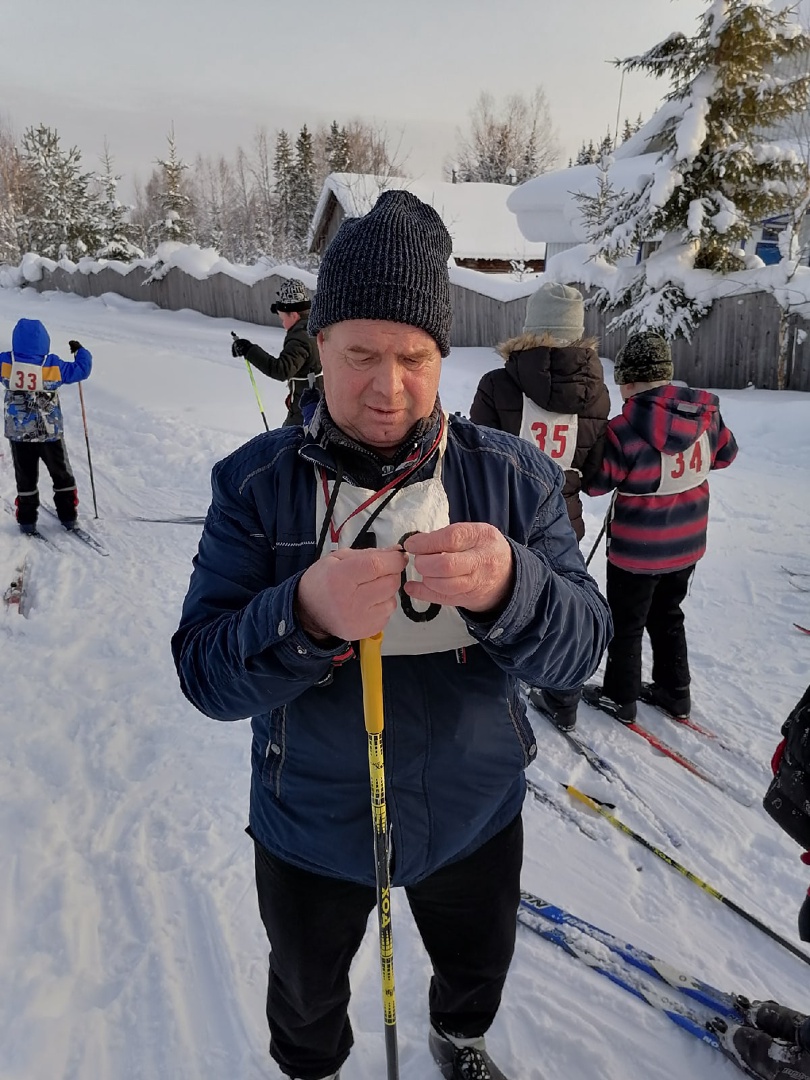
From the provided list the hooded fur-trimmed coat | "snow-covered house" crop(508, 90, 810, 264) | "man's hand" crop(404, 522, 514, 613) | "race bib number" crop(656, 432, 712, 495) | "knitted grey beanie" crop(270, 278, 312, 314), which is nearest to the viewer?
"man's hand" crop(404, 522, 514, 613)

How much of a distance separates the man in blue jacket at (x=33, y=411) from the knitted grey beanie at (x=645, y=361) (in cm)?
507

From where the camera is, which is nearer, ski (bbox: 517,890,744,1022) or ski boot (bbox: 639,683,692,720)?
ski (bbox: 517,890,744,1022)

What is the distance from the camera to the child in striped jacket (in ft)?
11.8

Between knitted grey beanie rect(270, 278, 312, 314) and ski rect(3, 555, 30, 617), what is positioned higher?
knitted grey beanie rect(270, 278, 312, 314)

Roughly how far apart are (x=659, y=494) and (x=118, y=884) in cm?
325

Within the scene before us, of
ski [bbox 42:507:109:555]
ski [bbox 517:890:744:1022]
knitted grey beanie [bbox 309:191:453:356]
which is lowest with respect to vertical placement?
ski [bbox 517:890:744:1022]

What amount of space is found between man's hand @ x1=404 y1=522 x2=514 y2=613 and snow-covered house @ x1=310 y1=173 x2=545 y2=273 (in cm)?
3007

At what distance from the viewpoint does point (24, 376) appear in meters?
6.25

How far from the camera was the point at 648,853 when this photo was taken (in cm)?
306

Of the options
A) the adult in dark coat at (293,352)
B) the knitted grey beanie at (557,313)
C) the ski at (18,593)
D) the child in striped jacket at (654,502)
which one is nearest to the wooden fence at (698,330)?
the adult in dark coat at (293,352)

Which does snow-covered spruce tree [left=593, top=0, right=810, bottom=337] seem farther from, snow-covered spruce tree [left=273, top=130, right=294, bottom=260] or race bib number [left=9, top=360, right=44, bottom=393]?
snow-covered spruce tree [left=273, top=130, right=294, bottom=260]

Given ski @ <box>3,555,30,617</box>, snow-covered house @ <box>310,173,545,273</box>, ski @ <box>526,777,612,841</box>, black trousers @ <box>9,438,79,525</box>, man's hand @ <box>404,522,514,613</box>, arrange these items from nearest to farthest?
man's hand @ <box>404,522,514,613</box>, ski @ <box>526,777,612,841</box>, ski @ <box>3,555,30,617</box>, black trousers @ <box>9,438,79,525</box>, snow-covered house @ <box>310,173,545,273</box>

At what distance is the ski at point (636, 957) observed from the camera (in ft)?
7.72

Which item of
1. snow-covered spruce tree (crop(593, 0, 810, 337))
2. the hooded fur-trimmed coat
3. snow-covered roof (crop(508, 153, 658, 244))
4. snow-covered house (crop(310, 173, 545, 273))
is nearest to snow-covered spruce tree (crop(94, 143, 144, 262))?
snow-covered house (crop(310, 173, 545, 273))
